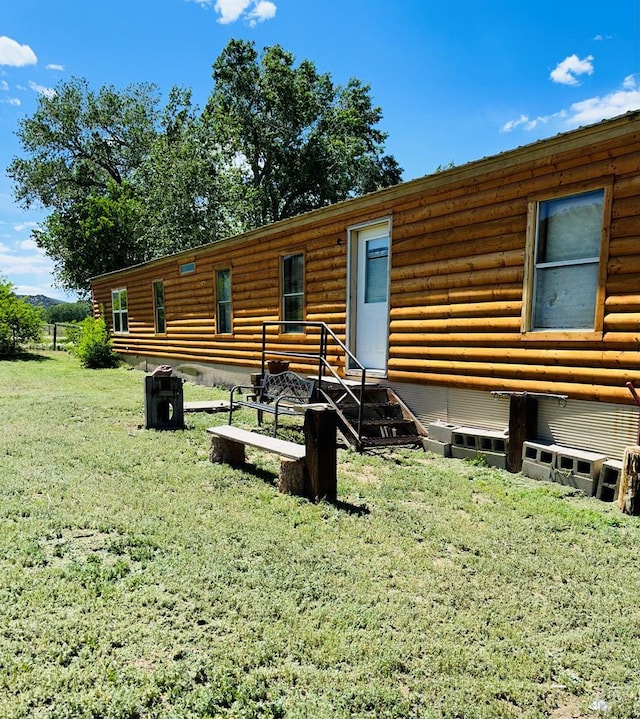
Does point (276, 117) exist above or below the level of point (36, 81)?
below

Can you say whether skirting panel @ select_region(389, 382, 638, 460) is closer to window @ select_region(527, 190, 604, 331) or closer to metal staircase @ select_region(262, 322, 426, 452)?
metal staircase @ select_region(262, 322, 426, 452)

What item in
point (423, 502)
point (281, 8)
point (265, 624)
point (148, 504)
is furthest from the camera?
point (281, 8)

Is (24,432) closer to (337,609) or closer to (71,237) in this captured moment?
(337,609)

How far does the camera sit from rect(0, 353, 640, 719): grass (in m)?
1.74

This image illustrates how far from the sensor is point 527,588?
2.52m

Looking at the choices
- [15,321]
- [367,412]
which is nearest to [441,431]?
[367,412]

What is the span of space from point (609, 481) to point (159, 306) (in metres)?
11.3

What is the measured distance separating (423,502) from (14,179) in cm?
3080

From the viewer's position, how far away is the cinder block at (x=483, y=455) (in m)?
4.86

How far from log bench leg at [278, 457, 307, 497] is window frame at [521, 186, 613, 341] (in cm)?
275

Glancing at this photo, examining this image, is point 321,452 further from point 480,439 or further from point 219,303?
point 219,303

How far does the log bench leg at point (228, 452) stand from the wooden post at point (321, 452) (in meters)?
1.08

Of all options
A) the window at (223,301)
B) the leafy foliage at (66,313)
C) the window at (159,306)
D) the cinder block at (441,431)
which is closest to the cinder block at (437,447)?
the cinder block at (441,431)

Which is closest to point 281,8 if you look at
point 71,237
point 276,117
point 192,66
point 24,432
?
point 276,117
